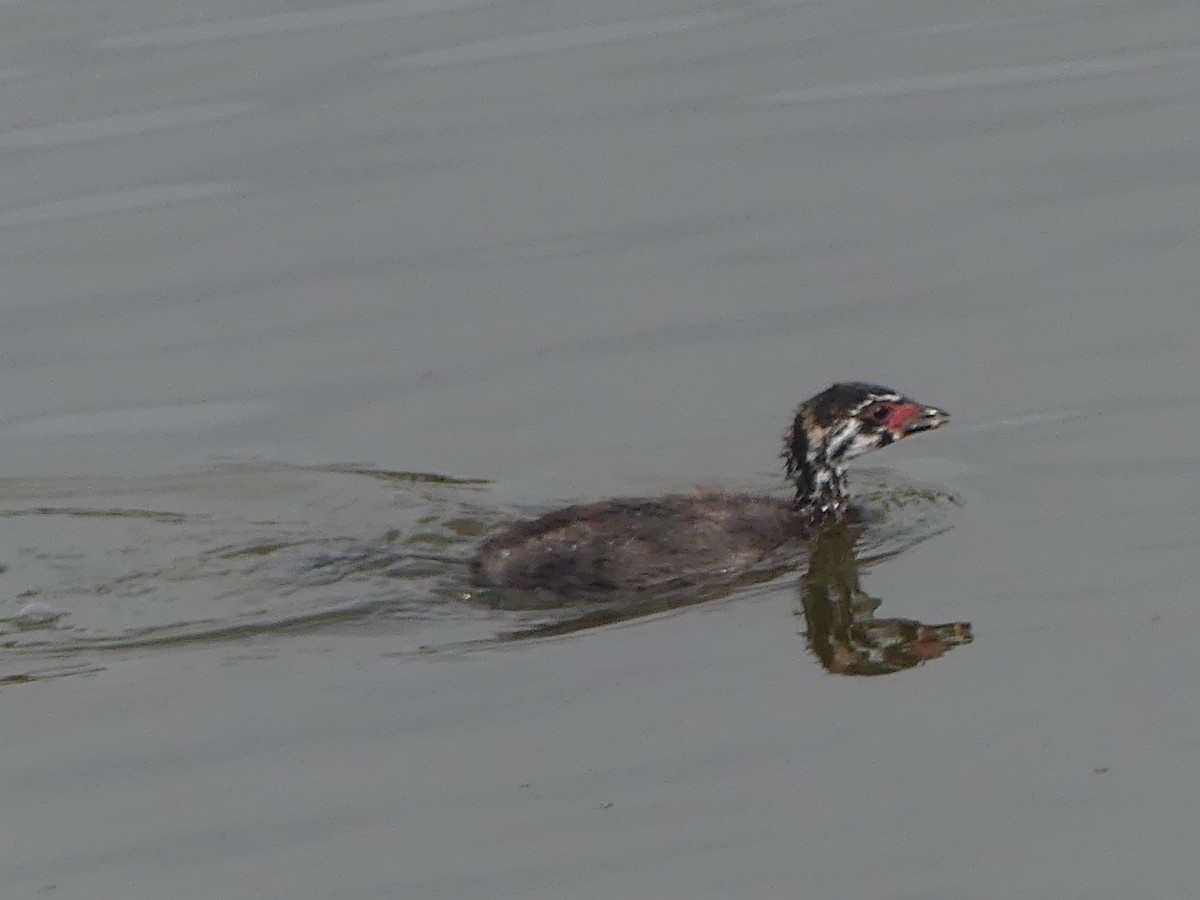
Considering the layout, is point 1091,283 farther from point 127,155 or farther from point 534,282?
point 127,155

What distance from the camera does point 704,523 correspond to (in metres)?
11.6

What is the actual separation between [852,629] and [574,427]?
2940mm

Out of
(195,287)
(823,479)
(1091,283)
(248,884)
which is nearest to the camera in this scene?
(248,884)

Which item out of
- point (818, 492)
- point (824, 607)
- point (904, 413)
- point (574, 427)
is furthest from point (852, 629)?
point (574, 427)

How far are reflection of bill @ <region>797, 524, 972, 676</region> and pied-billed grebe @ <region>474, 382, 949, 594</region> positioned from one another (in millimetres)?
366

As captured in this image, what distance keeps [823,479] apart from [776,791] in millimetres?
3866

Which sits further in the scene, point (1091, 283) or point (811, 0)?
point (811, 0)

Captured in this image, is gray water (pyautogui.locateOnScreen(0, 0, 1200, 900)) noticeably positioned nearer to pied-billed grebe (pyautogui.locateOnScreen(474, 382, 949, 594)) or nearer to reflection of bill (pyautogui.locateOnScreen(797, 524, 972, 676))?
reflection of bill (pyautogui.locateOnScreen(797, 524, 972, 676))

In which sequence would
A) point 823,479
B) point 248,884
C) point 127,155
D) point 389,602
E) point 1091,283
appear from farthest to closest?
1. point 127,155
2. point 1091,283
3. point 823,479
4. point 389,602
5. point 248,884

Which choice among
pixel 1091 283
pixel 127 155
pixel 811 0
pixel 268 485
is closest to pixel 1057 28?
pixel 811 0

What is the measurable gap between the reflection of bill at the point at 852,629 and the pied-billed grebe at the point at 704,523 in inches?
14.4

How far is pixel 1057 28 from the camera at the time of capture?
763 inches

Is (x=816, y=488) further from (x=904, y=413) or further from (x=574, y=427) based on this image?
(x=574, y=427)

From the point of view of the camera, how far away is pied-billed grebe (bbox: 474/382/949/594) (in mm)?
11297
